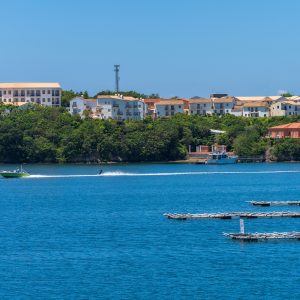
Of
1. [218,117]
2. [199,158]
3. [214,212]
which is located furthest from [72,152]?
[214,212]

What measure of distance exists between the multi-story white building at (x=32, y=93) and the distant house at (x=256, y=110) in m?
27.7

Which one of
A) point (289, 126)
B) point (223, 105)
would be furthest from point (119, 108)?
point (289, 126)

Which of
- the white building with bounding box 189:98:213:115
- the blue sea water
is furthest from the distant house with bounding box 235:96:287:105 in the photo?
the blue sea water

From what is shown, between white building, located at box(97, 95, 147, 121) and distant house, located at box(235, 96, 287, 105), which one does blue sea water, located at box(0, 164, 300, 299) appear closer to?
white building, located at box(97, 95, 147, 121)

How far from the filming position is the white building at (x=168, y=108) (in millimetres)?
159625

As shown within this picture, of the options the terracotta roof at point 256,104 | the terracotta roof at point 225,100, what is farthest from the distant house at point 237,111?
the terracotta roof at point 225,100

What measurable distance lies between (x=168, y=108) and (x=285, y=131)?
2964cm

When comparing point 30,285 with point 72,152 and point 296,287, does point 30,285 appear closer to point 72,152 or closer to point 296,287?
point 296,287

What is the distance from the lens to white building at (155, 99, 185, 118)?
15962cm

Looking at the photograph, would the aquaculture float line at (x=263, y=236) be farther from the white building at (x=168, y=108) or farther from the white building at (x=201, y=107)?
the white building at (x=201, y=107)

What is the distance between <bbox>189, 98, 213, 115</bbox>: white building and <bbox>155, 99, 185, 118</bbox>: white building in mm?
2858

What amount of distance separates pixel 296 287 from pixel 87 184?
53.0 meters

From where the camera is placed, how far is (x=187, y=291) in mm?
37969

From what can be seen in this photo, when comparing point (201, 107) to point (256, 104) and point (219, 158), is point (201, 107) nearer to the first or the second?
point (256, 104)
